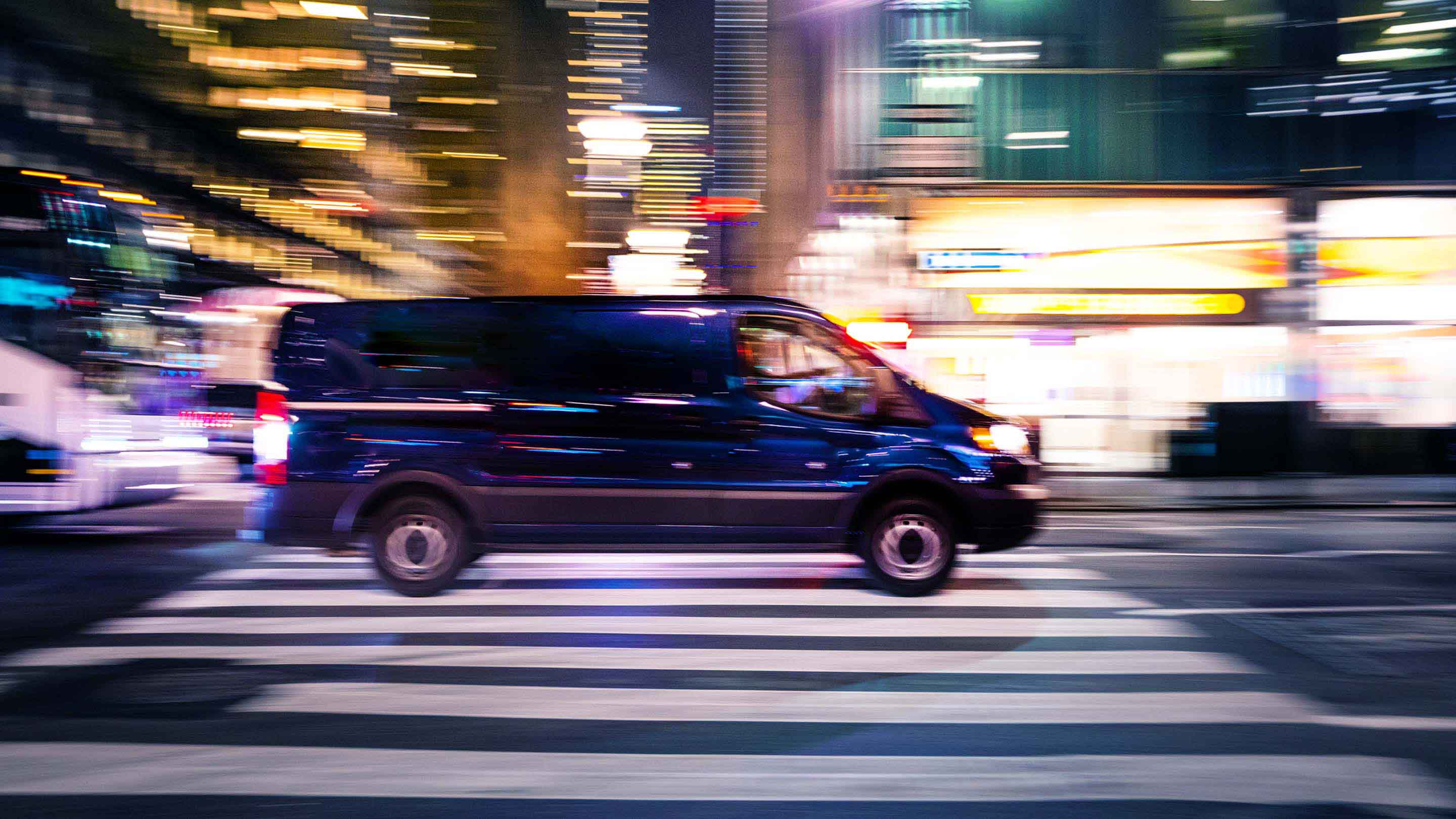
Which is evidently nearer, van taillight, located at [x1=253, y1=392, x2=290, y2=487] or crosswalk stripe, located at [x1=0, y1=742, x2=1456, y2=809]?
crosswalk stripe, located at [x1=0, y1=742, x2=1456, y2=809]

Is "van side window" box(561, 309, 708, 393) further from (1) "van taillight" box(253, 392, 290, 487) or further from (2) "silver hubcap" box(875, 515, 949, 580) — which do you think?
(1) "van taillight" box(253, 392, 290, 487)

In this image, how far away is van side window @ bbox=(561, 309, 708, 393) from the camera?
7488 millimetres

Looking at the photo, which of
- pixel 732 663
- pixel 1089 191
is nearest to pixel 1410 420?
pixel 1089 191

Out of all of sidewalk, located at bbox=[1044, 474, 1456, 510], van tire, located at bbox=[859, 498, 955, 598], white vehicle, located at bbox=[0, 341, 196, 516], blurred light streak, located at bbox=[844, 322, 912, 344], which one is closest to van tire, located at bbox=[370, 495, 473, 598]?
van tire, located at bbox=[859, 498, 955, 598]

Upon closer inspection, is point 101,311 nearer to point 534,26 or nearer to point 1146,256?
point 1146,256

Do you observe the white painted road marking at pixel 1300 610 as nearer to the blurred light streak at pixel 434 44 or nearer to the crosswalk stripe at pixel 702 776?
the crosswalk stripe at pixel 702 776

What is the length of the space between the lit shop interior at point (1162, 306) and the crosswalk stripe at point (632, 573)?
10010 mm

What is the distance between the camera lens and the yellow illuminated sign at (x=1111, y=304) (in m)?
18.6

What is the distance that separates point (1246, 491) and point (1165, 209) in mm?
5939

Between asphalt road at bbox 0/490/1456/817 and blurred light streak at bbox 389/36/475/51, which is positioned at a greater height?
blurred light streak at bbox 389/36/475/51

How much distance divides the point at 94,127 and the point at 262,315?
5.71 m

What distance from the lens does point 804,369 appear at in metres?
7.59

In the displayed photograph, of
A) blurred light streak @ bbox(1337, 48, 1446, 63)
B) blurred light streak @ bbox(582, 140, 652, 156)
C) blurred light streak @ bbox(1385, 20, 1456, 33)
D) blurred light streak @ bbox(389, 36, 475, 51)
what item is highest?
blurred light streak @ bbox(582, 140, 652, 156)

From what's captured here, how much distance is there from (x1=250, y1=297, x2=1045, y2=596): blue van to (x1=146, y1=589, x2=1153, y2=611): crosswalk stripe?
21cm
